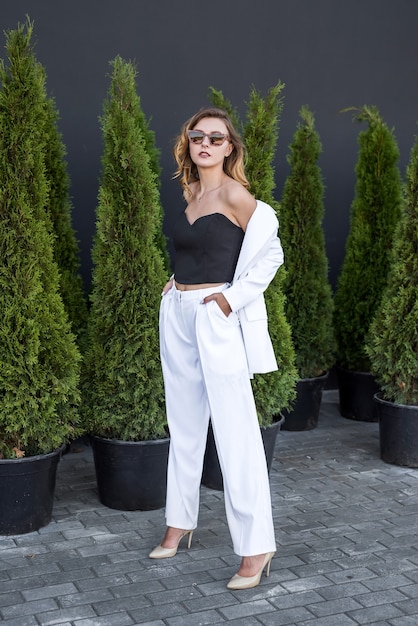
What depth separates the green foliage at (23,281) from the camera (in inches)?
179

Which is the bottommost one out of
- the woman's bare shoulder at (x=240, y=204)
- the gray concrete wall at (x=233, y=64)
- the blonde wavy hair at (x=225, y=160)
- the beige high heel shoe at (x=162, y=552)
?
the beige high heel shoe at (x=162, y=552)

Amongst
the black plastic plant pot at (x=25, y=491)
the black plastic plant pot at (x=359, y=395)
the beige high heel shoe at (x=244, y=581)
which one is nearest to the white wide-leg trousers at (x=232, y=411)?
the beige high heel shoe at (x=244, y=581)

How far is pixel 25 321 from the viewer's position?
179 inches

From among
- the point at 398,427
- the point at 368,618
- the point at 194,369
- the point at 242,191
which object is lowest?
the point at 368,618

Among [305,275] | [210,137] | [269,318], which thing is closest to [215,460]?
[269,318]

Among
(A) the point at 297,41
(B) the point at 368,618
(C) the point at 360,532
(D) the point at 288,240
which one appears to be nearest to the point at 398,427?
(C) the point at 360,532

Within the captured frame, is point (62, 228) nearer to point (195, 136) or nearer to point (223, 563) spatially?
point (195, 136)

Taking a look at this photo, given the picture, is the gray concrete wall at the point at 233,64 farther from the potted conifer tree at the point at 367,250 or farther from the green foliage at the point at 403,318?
the green foliage at the point at 403,318

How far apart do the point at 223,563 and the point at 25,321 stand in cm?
154

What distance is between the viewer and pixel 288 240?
A: 23.1 ft

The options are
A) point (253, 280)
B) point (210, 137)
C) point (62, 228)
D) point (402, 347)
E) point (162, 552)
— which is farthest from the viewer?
point (62, 228)

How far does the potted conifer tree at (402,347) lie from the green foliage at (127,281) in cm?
171

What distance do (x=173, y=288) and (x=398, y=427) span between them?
2.32 m

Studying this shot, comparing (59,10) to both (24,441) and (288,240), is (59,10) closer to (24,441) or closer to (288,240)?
(288,240)
